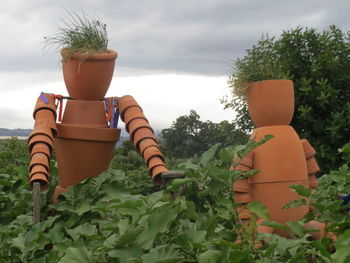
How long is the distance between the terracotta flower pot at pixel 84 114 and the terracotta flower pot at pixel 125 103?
5.6 inches

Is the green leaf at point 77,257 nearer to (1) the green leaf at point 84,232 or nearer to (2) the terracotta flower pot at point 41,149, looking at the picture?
(1) the green leaf at point 84,232

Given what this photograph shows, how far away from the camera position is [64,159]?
4340mm

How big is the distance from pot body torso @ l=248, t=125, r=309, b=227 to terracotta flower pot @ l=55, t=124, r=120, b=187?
112 cm

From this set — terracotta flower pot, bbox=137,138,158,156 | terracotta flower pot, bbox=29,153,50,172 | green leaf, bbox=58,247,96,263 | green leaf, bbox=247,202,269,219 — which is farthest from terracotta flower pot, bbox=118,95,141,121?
green leaf, bbox=58,247,96,263

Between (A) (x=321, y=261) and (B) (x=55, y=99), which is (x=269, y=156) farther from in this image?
(A) (x=321, y=261)

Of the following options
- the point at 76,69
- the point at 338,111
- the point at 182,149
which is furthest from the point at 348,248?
the point at 182,149

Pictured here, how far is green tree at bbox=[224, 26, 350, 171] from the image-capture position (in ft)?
31.9

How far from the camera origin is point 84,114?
436cm

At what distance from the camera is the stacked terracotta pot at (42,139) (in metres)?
3.81

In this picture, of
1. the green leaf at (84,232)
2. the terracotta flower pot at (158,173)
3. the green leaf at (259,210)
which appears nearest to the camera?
the green leaf at (259,210)

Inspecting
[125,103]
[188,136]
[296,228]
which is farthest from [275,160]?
[188,136]

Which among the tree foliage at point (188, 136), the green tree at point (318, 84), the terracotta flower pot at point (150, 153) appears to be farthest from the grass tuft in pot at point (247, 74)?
the tree foliage at point (188, 136)

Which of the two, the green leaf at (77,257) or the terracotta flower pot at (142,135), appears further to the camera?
the terracotta flower pot at (142,135)

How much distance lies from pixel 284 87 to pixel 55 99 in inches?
71.1
